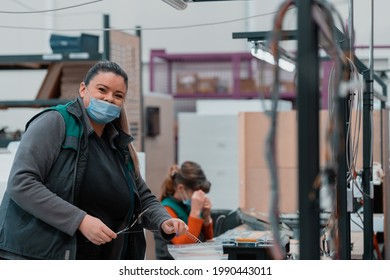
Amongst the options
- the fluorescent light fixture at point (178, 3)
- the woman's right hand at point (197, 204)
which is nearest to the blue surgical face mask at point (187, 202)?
the woman's right hand at point (197, 204)

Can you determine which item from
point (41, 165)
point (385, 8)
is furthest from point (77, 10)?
point (41, 165)

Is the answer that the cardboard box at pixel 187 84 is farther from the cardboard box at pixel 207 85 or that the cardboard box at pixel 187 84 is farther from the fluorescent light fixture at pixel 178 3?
the fluorescent light fixture at pixel 178 3

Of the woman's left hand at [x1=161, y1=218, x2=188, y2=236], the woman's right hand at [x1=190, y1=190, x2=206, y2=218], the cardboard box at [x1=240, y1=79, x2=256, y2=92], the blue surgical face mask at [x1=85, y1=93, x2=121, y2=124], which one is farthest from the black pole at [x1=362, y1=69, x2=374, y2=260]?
the cardboard box at [x1=240, y1=79, x2=256, y2=92]

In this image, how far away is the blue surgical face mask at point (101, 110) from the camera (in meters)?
1.79

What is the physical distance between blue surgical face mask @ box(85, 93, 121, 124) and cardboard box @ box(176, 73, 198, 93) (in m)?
5.41

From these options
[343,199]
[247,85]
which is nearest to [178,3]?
[343,199]

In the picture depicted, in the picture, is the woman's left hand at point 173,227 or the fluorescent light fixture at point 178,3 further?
the fluorescent light fixture at point 178,3

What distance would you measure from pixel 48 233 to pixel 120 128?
383mm


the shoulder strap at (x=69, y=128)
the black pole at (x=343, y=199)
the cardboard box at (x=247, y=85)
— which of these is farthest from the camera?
the cardboard box at (x=247, y=85)

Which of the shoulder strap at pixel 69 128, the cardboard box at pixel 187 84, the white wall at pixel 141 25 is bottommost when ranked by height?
the shoulder strap at pixel 69 128

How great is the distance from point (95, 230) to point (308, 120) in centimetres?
88

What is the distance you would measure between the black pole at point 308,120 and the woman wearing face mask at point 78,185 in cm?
82

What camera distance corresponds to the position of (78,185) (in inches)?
68.4
